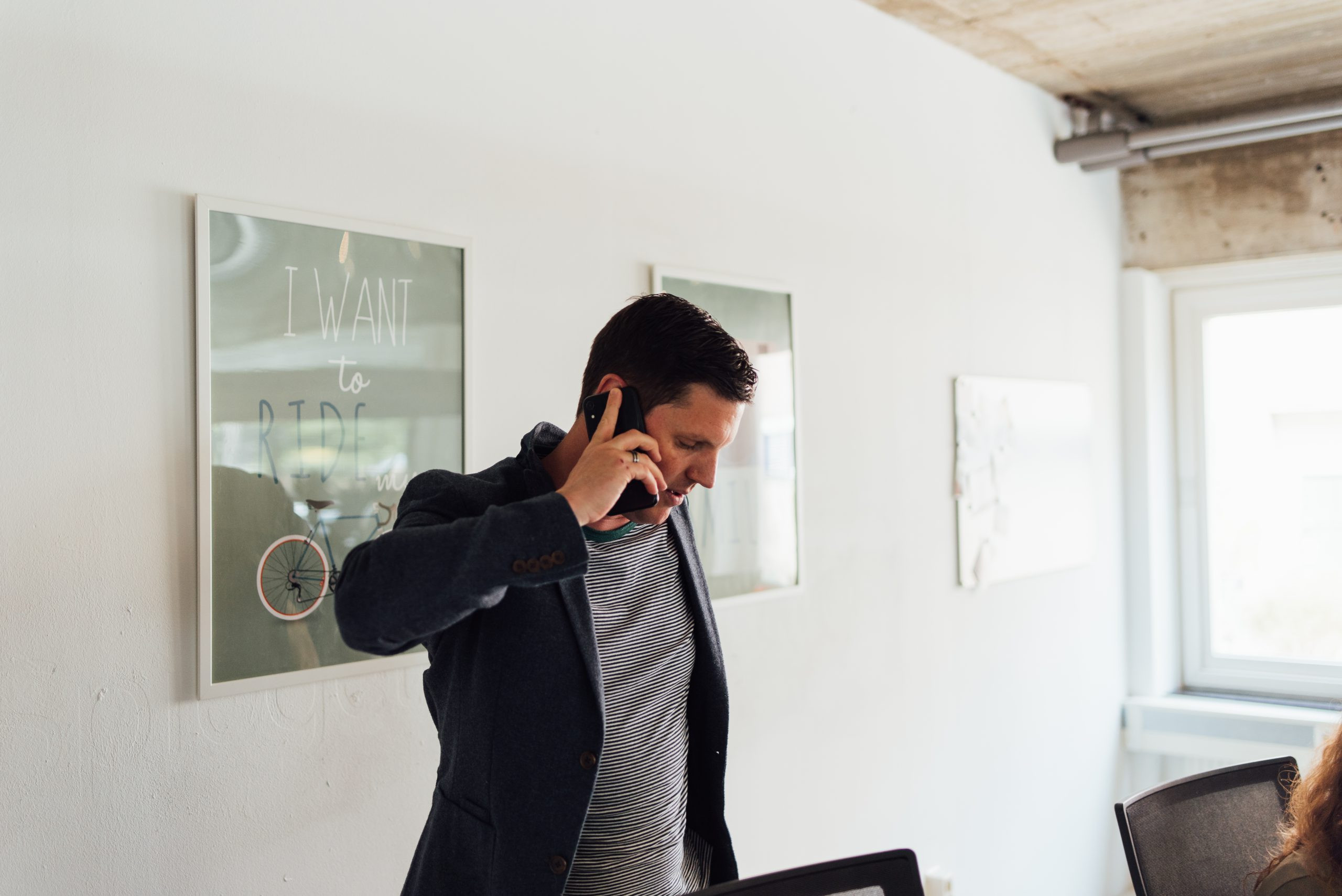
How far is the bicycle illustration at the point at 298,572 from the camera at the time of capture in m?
1.60

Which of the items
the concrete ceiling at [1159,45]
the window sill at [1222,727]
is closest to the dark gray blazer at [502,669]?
the concrete ceiling at [1159,45]

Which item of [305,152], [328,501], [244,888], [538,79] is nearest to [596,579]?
[328,501]

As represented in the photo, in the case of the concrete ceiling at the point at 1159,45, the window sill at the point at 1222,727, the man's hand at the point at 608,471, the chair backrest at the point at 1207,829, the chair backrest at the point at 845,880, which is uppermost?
the concrete ceiling at the point at 1159,45

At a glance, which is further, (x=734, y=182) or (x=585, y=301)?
(x=734, y=182)

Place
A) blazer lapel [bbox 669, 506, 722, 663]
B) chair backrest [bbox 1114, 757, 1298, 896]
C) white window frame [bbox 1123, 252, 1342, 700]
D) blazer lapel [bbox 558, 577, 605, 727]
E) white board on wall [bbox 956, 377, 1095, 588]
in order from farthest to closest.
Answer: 1. white window frame [bbox 1123, 252, 1342, 700]
2. white board on wall [bbox 956, 377, 1095, 588]
3. chair backrest [bbox 1114, 757, 1298, 896]
4. blazer lapel [bbox 669, 506, 722, 663]
5. blazer lapel [bbox 558, 577, 605, 727]

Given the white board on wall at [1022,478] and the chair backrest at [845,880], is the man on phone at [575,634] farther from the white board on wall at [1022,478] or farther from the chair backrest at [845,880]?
the white board on wall at [1022,478]

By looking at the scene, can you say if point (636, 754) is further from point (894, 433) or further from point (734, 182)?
point (894, 433)

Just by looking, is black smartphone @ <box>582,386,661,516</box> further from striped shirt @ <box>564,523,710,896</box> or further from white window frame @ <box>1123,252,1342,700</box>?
white window frame @ <box>1123,252,1342,700</box>

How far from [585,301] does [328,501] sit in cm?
71

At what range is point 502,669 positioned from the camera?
125cm

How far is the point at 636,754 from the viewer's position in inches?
54.0

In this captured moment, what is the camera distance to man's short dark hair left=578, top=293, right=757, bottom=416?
133 centimetres

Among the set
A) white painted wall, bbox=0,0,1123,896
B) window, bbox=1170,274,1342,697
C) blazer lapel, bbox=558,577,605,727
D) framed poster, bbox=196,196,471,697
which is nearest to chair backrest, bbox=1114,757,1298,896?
blazer lapel, bbox=558,577,605,727

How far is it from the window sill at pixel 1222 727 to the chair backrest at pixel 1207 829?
2.19 metres
